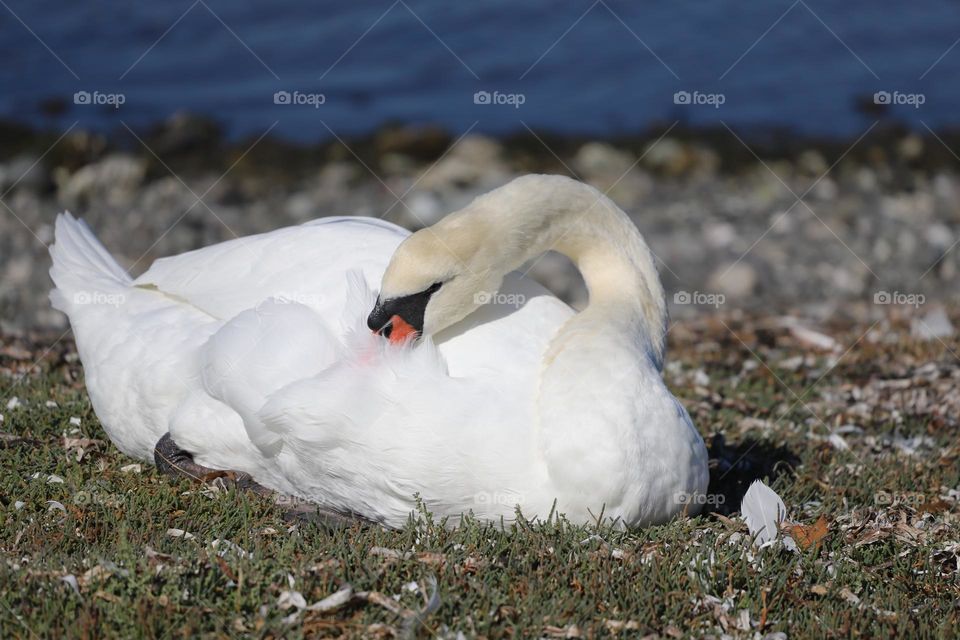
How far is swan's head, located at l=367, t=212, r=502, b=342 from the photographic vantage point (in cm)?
478

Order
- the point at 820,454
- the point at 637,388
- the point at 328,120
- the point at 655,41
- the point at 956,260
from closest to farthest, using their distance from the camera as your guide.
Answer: the point at 637,388, the point at 820,454, the point at 956,260, the point at 328,120, the point at 655,41

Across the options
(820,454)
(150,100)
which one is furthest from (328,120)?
(820,454)

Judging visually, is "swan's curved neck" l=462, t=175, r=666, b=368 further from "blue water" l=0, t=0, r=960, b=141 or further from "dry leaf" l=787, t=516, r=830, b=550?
"blue water" l=0, t=0, r=960, b=141

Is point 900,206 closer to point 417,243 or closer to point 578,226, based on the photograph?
point 578,226

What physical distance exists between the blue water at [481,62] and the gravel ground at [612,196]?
112 cm

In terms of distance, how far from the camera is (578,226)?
5.43 meters

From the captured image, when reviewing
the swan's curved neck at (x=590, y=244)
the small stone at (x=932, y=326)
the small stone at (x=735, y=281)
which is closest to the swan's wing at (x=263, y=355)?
the swan's curved neck at (x=590, y=244)

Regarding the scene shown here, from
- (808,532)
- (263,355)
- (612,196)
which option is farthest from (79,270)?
(612,196)

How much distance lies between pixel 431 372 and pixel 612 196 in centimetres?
1064

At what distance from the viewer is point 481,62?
2103cm

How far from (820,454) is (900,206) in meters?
8.79

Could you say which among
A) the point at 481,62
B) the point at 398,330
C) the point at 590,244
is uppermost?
the point at 481,62

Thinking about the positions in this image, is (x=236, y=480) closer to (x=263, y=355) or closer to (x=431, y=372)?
(x=263, y=355)

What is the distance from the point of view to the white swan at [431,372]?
4.55 m
